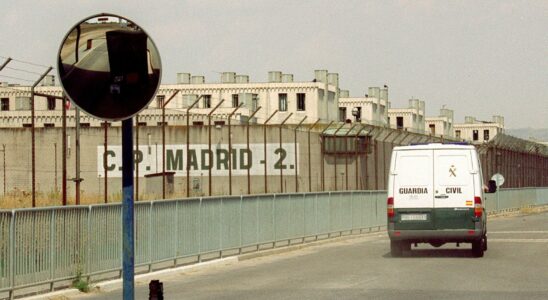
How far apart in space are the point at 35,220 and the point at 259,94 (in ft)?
318

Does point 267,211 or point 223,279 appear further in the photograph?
point 267,211

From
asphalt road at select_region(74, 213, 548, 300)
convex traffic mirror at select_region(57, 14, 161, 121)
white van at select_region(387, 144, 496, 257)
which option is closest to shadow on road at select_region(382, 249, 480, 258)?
asphalt road at select_region(74, 213, 548, 300)

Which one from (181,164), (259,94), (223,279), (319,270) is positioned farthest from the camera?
(259,94)

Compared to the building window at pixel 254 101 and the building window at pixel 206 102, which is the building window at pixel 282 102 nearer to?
the building window at pixel 254 101

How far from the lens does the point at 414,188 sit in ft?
81.9

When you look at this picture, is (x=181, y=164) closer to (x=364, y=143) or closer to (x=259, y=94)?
(x=364, y=143)

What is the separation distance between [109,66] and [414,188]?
19.6 m

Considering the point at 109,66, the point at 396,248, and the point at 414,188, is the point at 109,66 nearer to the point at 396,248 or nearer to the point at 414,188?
the point at 414,188

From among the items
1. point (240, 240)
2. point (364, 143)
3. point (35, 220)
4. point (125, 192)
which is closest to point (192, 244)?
point (240, 240)

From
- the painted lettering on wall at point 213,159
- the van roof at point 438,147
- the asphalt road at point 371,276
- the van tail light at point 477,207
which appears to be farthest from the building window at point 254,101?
the van tail light at point 477,207

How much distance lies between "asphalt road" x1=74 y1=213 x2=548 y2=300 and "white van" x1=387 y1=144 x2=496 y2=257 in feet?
1.98

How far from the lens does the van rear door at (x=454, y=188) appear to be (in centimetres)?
2467

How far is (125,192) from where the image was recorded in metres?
5.53

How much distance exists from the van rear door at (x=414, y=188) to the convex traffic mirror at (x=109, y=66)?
19.3 m
